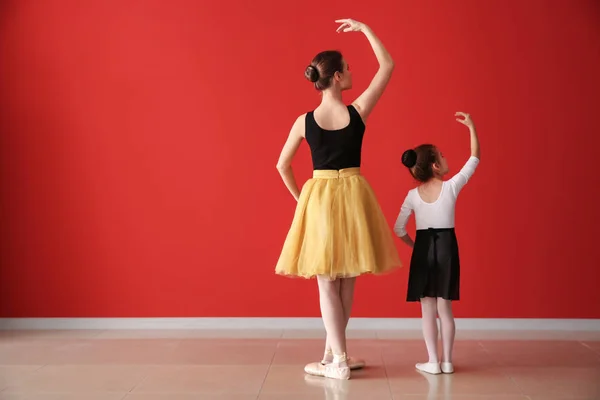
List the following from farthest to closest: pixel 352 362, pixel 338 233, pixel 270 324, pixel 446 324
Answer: pixel 270 324
pixel 352 362
pixel 446 324
pixel 338 233

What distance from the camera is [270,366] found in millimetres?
3463

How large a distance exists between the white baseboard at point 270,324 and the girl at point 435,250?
114 cm

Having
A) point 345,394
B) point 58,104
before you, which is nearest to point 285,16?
point 58,104

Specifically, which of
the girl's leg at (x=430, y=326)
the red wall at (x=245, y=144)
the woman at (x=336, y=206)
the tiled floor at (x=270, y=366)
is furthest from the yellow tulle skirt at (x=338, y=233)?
the red wall at (x=245, y=144)

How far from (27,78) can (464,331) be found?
3.07 meters

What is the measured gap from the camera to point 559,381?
313 centimetres

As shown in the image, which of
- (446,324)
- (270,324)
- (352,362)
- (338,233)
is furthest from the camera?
(270,324)

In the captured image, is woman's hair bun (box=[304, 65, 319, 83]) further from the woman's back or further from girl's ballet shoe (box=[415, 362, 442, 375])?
girl's ballet shoe (box=[415, 362, 442, 375])

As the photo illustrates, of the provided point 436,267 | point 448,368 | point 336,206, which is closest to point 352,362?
point 448,368

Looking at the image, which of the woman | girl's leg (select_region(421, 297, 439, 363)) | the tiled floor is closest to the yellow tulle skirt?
the woman

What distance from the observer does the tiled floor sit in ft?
9.73

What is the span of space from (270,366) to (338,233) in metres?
0.78

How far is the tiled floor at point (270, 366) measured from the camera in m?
2.96

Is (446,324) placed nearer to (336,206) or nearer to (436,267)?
(436,267)
